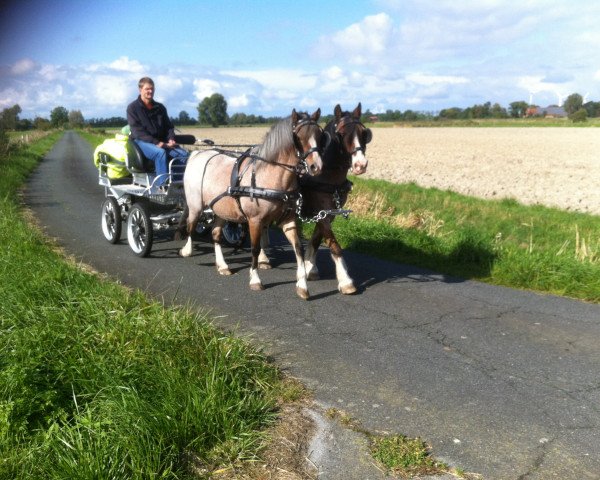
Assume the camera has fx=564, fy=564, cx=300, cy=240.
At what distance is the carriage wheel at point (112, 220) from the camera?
9.38 metres

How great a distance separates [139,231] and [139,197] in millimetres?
821

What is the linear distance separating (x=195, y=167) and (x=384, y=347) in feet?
12.8

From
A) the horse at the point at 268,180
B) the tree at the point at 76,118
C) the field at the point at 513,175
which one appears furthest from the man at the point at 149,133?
the tree at the point at 76,118

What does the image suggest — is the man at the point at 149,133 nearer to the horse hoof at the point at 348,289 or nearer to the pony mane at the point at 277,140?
the pony mane at the point at 277,140

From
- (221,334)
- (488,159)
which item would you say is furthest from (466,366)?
(488,159)

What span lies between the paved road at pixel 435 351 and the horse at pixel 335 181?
41 centimetres

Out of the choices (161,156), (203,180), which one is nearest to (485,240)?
(203,180)

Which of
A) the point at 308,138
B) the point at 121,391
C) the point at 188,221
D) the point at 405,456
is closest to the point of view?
the point at 405,456

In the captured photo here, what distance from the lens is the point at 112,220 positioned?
975 cm

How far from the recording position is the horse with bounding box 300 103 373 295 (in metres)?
6.17

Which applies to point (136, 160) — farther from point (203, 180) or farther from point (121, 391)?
point (121, 391)

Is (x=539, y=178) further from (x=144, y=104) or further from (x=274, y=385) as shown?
(x=274, y=385)

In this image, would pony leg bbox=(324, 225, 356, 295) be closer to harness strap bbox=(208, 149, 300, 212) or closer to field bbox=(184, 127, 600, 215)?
harness strap bbox=(208, 149, 300, 212)

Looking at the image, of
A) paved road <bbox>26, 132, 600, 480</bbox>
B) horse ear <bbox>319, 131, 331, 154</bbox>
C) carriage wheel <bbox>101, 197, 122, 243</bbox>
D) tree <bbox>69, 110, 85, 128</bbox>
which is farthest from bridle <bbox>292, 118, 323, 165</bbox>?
tree <bbox>69, 110, 85, 128</bbox>
